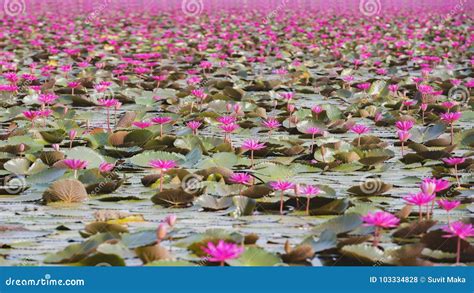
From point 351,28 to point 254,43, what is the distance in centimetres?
413

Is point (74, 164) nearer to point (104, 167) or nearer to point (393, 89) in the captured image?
point (104, 167)

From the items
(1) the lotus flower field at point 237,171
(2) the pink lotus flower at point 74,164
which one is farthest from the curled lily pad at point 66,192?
(2) the pink lotus flower at point 74,164

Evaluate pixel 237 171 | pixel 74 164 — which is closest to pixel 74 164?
pixel 74 164

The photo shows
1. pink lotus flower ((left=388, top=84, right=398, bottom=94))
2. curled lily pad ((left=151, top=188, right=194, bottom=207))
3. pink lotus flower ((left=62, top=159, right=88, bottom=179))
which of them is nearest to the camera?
curled lily pad ((left=151, top=188, right=194, bottom=207))

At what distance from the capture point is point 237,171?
4.55 metres

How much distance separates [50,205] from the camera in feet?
12.4

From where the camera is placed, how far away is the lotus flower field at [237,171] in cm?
302

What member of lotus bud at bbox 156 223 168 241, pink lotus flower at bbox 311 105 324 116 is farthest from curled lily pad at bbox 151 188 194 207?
pink lotus flower at bbox 311 105 324 116

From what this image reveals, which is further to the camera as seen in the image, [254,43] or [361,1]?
[361,1]

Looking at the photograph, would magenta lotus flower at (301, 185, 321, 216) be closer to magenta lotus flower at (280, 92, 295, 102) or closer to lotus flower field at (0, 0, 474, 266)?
lotus flower field at (0, 0, 474, 266)

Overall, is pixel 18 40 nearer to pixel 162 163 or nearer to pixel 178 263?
pixel 162 163

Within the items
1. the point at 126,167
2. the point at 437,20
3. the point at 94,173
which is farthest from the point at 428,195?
the point at 437,20

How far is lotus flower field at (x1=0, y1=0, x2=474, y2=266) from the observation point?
3020 millimetres

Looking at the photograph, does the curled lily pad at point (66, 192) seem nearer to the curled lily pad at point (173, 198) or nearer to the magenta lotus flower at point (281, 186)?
the curled lily pad at point (173, 198)
